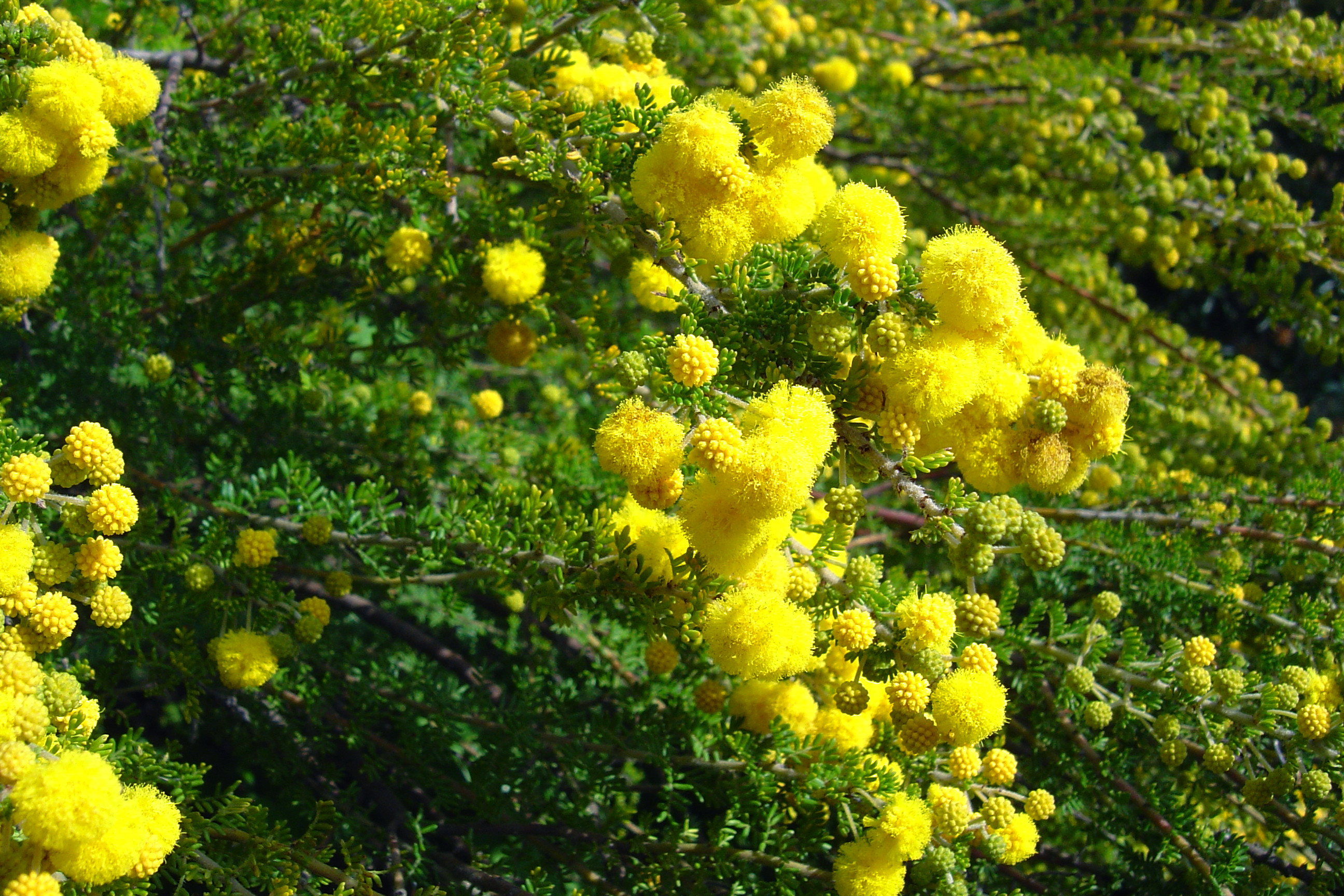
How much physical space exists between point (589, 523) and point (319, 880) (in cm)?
109

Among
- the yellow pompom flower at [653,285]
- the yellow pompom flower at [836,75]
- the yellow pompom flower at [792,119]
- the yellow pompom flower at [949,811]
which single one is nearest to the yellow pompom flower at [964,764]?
the yellow pompom flower at [949,811]

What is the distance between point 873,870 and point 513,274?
76.2 inches

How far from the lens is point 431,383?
4434mm

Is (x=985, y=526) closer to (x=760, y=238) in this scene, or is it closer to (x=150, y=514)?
(x=760, y=238)

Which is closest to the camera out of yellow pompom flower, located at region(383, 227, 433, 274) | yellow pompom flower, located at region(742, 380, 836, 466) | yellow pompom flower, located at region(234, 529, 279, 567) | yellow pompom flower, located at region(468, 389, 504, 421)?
yellow pompom flower, located at region(742, 380, 836, 466)

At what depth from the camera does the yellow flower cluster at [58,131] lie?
2.12m

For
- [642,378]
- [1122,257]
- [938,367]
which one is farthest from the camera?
[1122,257]

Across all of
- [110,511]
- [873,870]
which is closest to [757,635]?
[873,870]

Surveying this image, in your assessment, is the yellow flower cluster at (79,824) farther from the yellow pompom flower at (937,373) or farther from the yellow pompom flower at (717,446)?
the yellow pompom flower at (937,373)

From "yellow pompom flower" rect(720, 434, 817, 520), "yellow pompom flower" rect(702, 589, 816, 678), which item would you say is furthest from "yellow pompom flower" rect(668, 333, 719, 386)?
"yellow pompom flower" rect(702, 589, 816, 678)

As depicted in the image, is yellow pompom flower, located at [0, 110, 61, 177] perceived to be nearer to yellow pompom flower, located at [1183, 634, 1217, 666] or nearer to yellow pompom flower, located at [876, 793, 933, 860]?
yellow pompom flower, located at [876, 793, 933, 860]

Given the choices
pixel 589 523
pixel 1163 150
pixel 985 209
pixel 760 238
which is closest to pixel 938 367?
pixel 760 238

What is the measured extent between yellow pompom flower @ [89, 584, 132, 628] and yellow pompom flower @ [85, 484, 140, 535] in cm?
20

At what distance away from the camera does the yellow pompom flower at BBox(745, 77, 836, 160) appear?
1989mm
